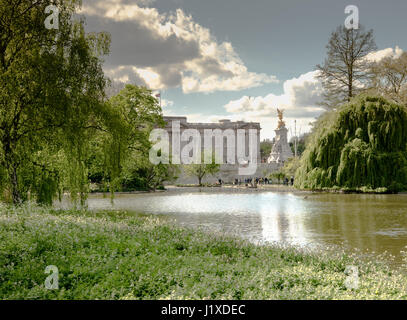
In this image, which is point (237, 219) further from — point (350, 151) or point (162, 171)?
point (162, 171)

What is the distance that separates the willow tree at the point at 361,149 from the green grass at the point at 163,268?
23.8 metres

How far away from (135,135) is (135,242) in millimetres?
18757

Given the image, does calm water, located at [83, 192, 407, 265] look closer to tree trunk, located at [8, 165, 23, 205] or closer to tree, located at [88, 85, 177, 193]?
tree, located at [88, 85, 177, 193]

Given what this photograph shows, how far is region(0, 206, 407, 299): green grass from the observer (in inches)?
215

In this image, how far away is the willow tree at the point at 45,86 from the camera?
485 inches

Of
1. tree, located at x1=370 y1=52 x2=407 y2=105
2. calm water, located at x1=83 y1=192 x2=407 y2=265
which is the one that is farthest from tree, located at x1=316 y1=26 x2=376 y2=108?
calm water, located at x1=83 y1=192 x2=407 y2=265

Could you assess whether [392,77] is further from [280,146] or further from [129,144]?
[280,146]

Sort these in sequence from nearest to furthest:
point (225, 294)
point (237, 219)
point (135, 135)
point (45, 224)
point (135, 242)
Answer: point (225, 294) < point (135, 242) < point (45, 224) < point (237, 219) < point (135, 135)

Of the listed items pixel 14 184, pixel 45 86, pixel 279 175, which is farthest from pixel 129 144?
pixel 279 175

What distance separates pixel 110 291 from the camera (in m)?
5.61

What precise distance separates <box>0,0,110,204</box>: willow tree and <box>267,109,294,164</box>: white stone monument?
62302mm

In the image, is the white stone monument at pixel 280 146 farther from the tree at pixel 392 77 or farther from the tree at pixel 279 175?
the tree at pixel 392 77

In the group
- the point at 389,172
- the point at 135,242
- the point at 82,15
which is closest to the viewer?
the point at 135,242
